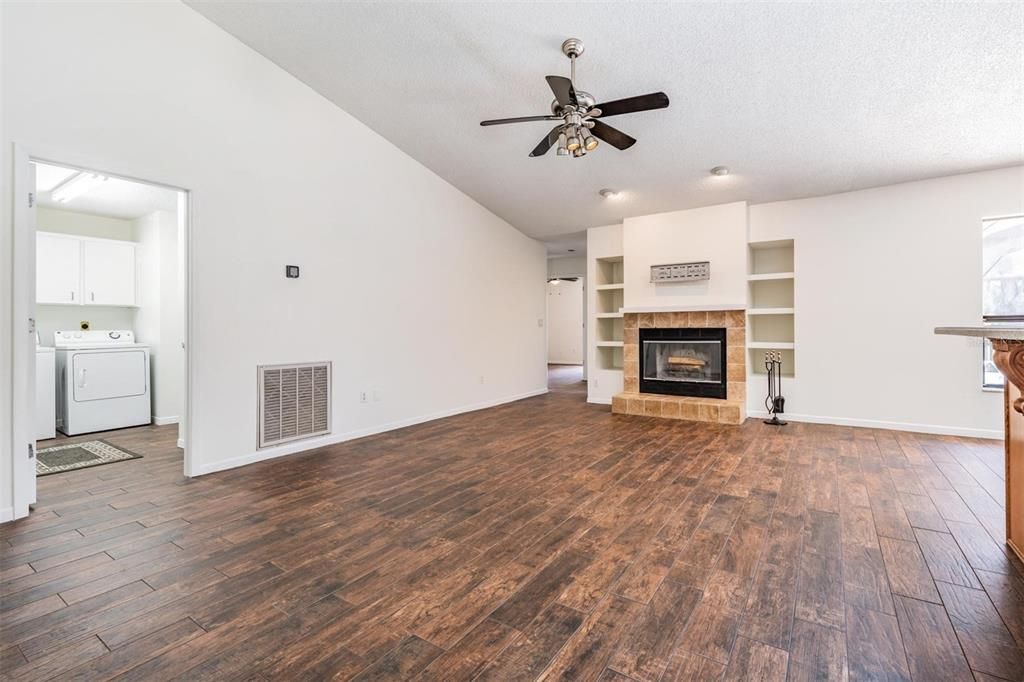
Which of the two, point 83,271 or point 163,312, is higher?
point 83,271

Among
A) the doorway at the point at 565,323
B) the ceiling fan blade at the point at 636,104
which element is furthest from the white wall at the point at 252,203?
the doorway at the point at 565,323

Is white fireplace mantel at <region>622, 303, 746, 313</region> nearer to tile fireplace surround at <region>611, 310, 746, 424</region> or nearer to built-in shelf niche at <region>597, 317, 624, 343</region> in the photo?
tile fireplace surround at <region>611, 310, 746, 424</region>

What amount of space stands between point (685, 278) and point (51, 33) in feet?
19.7

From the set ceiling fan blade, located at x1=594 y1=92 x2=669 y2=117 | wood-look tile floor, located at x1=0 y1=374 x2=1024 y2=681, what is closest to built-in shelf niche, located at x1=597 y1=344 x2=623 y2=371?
wood-look tile floor, located at x1=0 y1=374 x2=1024 y2=681

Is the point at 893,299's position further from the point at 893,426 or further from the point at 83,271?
the point at 83,271

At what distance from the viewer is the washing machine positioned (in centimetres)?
480

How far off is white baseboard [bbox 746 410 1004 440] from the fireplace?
63cm

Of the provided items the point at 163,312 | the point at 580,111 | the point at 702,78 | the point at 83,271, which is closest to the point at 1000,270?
the point at 702,78

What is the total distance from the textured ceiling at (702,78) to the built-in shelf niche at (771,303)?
3.24 ft

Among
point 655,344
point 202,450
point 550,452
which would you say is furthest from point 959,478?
point 202,450

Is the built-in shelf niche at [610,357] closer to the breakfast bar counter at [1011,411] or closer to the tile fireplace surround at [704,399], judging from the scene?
the tile fireplace surround at [704,399]

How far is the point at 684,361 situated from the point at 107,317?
23.7ft

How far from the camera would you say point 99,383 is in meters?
4.94

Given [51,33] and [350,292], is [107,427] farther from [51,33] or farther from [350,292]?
[51,33]
